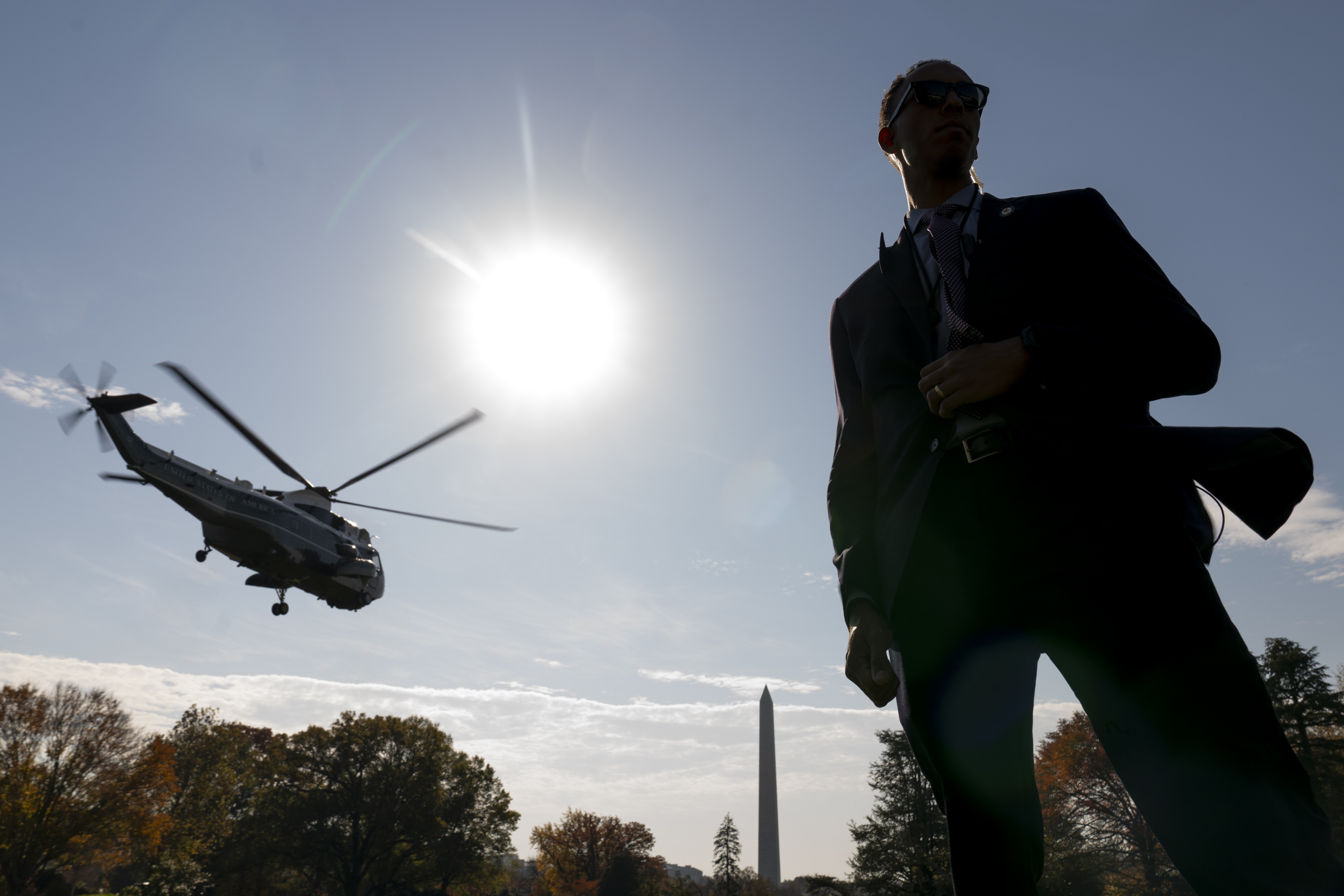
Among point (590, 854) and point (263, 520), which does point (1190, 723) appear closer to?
point (263, 520)

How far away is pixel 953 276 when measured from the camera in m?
1.86

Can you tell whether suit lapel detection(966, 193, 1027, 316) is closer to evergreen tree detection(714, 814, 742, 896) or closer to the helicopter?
the helicopter

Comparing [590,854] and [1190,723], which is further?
[590,854]

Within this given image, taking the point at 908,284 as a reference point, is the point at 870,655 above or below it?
below

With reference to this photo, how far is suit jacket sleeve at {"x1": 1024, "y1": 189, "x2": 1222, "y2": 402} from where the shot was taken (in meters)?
1.49

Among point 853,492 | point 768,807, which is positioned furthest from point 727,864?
point 853,492

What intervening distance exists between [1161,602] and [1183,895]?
4410cm

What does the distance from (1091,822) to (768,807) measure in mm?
31799

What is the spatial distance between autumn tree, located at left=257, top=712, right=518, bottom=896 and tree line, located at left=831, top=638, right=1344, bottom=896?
2830 cm

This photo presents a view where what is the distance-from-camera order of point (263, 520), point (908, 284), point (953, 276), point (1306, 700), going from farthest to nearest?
point (1306, 700), point (263, 520), point (908, 284), point (953, 276)

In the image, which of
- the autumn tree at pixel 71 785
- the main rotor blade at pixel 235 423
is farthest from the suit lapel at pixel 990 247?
the autumn tree at pixel 71 785

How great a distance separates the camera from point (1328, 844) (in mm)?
1104

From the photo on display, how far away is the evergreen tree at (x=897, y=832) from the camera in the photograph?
32938mm

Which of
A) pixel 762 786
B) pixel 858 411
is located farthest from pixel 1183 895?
pixel 858 411
